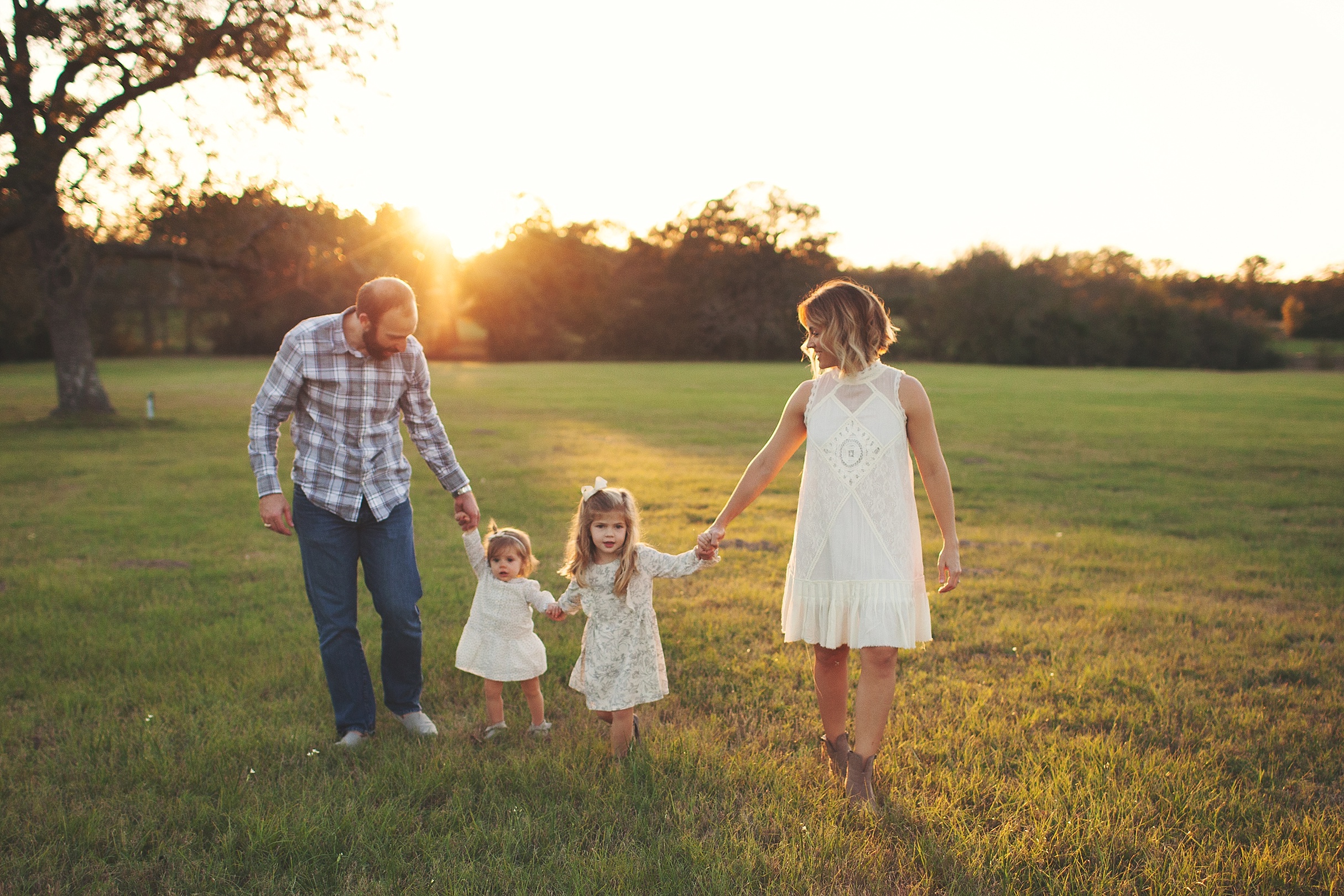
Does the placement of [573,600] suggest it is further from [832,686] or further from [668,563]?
[832,686]

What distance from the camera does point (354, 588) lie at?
409cm

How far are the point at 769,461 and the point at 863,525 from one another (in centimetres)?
56

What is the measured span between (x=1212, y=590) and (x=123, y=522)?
10.7 meters

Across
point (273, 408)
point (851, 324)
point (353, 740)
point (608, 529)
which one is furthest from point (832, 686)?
point (273, 408)

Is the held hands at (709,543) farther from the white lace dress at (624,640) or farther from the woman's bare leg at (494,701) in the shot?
the woman's bare leg at (494,701)

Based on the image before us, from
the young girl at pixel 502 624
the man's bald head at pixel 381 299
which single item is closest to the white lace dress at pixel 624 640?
the young girl at pixel 502 624

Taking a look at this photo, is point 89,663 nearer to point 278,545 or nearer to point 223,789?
point 223,789

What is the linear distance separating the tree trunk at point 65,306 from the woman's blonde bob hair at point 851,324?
19949mm

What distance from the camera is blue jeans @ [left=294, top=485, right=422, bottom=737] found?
→ 13.0 feet

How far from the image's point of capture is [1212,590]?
6762 millimetres

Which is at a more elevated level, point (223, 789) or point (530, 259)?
point (530, 259)

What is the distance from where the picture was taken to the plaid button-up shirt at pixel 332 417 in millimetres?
3828

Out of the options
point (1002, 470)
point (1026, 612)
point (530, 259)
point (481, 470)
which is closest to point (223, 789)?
point (1026, 612)

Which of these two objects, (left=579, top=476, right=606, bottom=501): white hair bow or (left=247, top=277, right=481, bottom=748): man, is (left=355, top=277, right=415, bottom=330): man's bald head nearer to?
(left=247, top=277, right=481, bottom=748): man
